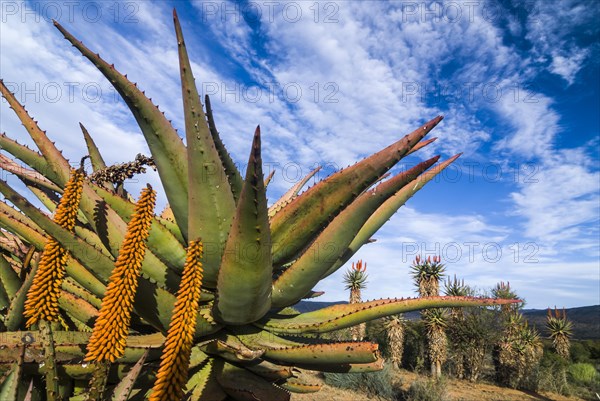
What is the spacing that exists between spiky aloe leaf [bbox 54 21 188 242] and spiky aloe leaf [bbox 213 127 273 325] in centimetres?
51

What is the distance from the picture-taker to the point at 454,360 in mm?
22078

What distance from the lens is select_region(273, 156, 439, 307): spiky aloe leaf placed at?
1.64 metres

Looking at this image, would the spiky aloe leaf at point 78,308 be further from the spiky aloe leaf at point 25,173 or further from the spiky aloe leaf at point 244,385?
the spiky aloe leaf at point 25,173

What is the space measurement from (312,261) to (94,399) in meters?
1.00

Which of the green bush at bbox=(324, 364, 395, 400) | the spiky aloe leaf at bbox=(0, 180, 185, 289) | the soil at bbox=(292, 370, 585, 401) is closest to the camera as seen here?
the spiky aloe leaf at bbox=(0, 180, 185, 289)

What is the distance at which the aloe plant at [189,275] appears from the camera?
51.3 inches

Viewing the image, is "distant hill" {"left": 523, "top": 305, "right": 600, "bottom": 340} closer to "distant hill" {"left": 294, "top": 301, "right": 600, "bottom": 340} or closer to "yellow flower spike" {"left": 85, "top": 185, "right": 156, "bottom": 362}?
"distant hill" {"left": 294, "top": 301, "right": 600, "bottom": 340}

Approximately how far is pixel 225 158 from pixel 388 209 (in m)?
1.11

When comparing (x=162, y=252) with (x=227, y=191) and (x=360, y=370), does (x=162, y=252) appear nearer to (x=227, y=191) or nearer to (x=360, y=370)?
(x=227, y=191)

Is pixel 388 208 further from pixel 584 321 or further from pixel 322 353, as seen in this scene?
pixel 584 321

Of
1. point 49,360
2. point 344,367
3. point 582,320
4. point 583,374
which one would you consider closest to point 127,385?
point 49,360

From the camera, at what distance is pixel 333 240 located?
5.94ft

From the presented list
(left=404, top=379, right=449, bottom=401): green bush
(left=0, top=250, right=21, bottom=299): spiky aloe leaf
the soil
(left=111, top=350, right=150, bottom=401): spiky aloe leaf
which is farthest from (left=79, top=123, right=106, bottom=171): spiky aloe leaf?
(left=404, top=379, right=449, bottom=401): green bush

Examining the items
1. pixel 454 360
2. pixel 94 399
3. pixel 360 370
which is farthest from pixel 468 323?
pixel 94 399
